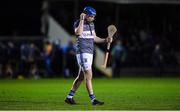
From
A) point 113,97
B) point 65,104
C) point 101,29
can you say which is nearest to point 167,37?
point 101,29

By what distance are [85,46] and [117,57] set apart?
19.7 metres

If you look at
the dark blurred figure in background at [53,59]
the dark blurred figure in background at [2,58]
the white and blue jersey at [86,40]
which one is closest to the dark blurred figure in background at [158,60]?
the dark blurred figure in background at [53,59]

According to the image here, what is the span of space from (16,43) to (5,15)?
10.6 ft

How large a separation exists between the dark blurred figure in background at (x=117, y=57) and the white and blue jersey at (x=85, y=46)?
1945 cm

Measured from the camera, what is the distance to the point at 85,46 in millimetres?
16703

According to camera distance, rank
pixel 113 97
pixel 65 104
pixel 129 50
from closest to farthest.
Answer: pixel 65 104 < pixel 113 97 < pixel 129 50

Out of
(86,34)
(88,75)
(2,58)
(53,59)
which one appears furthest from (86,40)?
(53,59)

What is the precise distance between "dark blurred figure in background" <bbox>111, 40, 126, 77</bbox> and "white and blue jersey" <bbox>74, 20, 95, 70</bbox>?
19454mm

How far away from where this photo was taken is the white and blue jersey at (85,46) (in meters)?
16.6

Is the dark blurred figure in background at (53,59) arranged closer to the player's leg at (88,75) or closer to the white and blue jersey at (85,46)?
the white and blue jersey at (85,46)

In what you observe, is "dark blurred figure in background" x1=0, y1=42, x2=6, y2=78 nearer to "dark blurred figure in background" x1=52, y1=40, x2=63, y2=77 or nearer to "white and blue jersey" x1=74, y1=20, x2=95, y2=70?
"dark blurred figure in background" x1=52, y1=40, x2=63, y2=77

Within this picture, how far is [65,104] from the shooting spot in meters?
16.8

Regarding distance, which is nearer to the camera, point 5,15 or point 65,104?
point 65,104

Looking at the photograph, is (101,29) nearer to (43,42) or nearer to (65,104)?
(43,42)
